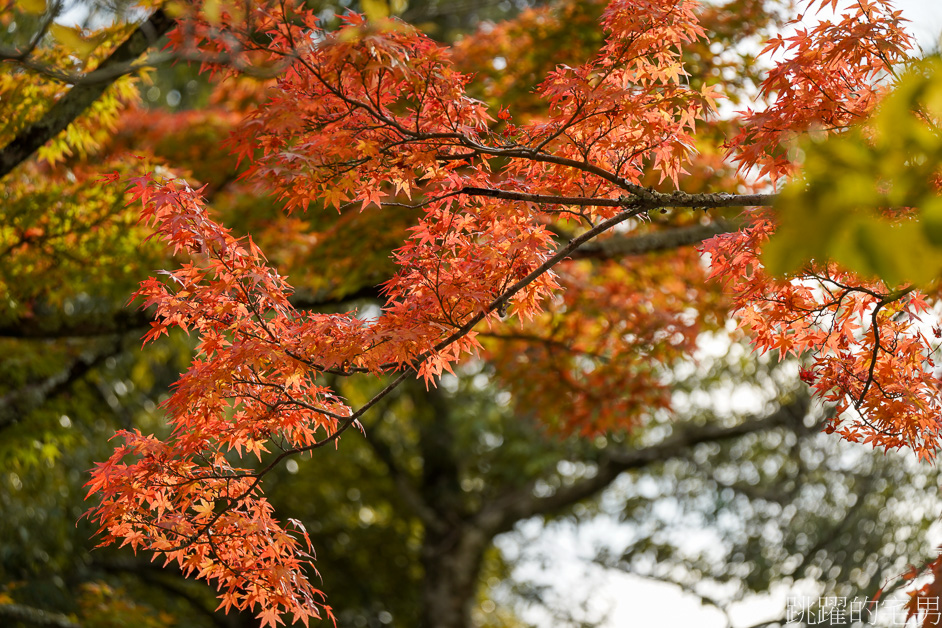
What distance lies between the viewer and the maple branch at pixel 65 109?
3.40 meters

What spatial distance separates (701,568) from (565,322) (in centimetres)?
323

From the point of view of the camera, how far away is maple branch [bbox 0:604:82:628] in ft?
15.1

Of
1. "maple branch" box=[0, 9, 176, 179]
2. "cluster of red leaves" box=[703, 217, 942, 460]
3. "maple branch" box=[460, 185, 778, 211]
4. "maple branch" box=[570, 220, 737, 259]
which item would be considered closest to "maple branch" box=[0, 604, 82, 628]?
"maple branch" box=[0, 9, 176, 179]

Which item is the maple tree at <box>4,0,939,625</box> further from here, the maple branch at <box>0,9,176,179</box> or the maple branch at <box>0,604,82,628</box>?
the maple branch at <box>0,604,82,628</box>

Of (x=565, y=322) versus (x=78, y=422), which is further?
(x=78, y=422)

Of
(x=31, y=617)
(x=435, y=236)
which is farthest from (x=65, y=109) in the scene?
(x=31, y=617)

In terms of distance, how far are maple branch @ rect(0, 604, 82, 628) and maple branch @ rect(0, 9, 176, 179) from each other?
284 centimetres

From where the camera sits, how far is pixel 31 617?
4.70 metres

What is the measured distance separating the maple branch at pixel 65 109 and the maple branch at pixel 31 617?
284cm

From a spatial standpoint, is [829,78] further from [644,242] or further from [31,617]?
[31,617]

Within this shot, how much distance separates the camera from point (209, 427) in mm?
2404

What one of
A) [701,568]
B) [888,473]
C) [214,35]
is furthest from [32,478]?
[888,473]

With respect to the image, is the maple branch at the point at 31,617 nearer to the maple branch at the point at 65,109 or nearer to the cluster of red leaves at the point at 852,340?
the maple branch at the point at 65,109

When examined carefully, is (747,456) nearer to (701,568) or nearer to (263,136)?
(701,568)
